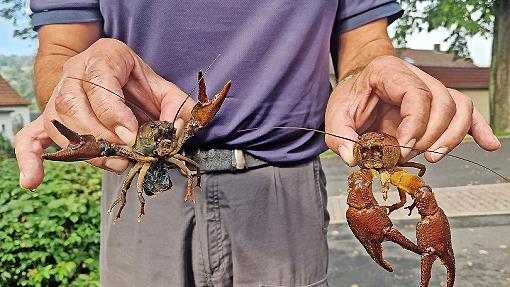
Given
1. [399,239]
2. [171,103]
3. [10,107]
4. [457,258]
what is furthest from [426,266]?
[10,107]

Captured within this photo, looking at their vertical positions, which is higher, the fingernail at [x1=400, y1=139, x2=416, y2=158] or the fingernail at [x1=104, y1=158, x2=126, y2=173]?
the fingernail at [x1=400, y1=139, x2=416, y2=158]

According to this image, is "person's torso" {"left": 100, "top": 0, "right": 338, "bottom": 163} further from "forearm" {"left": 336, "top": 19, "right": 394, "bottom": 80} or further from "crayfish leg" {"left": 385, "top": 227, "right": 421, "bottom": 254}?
"crayfish leg" {"left": 385, "top": 227, "right": 421, "bottom": 254}

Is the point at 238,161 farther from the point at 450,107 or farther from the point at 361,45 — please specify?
the point at 450,107

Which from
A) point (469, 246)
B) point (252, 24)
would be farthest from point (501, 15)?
point (252, 24)

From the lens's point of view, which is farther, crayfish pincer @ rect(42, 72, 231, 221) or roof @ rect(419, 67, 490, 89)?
roof @ rect(419, 67, 490, 89)

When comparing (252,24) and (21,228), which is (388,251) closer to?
(21,228)

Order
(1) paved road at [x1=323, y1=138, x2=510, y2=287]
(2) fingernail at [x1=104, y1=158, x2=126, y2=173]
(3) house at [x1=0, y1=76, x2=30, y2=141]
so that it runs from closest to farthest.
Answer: (2) fingernail at [x1=104, y1=158, x2=126, y2=173]
(1) paved road at [x1=323, y1=138, x2=510, y2=287]
(3) house at [x1=0, y1=76, x2=30, y2=141]

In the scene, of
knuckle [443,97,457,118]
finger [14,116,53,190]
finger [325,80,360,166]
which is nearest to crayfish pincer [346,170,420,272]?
finger [325,80,360,166]

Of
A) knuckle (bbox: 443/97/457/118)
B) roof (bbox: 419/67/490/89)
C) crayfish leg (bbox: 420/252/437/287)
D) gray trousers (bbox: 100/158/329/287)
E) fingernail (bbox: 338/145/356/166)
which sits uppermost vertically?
knuckle (bbox: 443/97/457/118)
